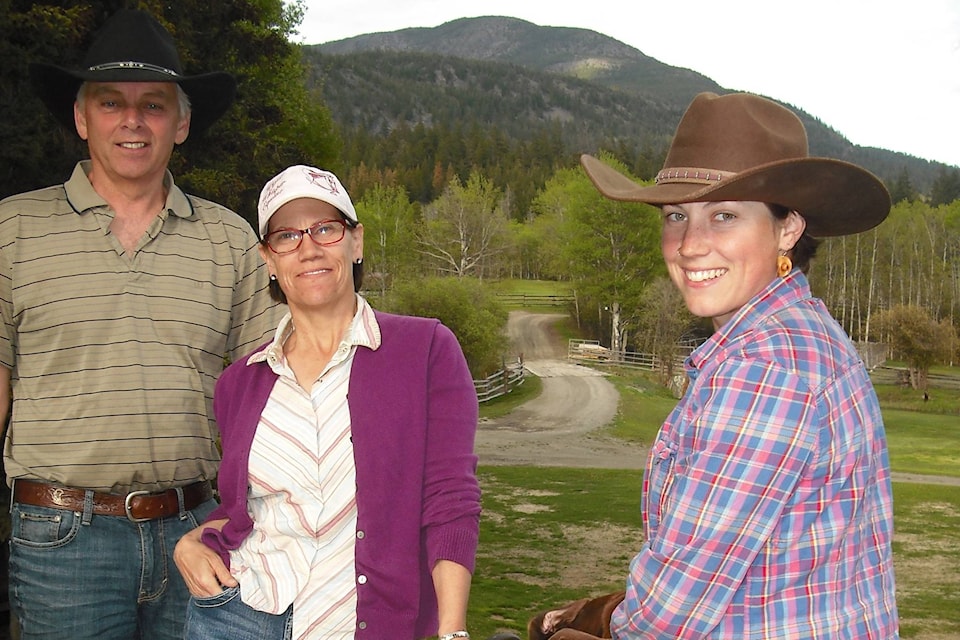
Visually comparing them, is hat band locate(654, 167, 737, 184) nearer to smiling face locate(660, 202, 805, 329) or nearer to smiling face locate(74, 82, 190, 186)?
smiling face locate(660, 202, 805, 329)

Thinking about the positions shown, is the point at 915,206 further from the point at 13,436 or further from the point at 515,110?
the point at 515,110

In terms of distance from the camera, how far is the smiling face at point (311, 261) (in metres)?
2.22

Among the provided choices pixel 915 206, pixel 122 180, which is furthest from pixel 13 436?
pixel 915 206

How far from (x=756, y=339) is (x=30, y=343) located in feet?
6.86

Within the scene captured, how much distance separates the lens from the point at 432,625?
7.19 ft

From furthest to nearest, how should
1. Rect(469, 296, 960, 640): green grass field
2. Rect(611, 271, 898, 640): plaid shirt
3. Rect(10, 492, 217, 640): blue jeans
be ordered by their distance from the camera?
Rect(469, 296, 960, 640): green grass field → Rect(10, 492, 217, 640): blue jeans → Rect(611, 271, 898, 640): plaid shirt

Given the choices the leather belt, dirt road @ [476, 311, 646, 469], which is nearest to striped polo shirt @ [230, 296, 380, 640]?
the leather belt

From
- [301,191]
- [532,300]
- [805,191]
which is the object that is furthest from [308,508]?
[532,300]

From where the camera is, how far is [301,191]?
217 centimetres

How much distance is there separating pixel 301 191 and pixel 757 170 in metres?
1.08

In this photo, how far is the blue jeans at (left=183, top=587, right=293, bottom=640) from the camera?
2107 millimetres

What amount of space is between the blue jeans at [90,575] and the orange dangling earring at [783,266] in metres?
1.91

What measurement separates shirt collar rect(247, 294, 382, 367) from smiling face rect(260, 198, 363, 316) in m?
0.08

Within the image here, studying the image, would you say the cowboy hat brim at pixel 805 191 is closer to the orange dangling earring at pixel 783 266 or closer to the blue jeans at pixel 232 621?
the orange dangling earring at pixel 783 266
